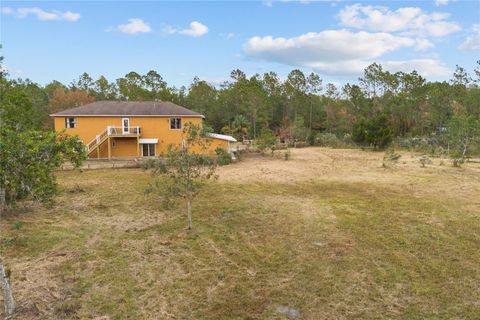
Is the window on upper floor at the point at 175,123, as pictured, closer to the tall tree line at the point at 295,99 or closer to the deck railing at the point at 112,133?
the deck railing at the point at 112,133

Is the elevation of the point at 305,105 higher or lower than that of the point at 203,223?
→ higher

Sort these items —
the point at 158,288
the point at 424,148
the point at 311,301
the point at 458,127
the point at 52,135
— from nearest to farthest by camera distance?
the point at 311,301
the point at 158,288
the point at 52,135
the point at 458,127
the point at 424,148

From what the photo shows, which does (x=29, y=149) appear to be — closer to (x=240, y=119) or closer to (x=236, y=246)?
(x=236, y=246)

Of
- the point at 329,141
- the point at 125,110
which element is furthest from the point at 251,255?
the point at 329,141

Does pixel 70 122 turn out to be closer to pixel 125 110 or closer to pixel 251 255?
pixel 125 110

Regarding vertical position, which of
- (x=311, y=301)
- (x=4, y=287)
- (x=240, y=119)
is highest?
(x=240, y=119)

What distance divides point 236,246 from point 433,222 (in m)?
7.13

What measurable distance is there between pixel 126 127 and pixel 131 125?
0.49m

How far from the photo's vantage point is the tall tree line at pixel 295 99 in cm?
4491

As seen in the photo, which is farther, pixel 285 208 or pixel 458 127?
pixel 458 127

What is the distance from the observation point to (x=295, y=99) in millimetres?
53969

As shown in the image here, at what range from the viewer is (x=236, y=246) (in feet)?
33.0

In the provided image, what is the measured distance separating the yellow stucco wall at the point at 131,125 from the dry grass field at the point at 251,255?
45.6ft

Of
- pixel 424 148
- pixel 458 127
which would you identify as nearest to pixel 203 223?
pixel 458 127
